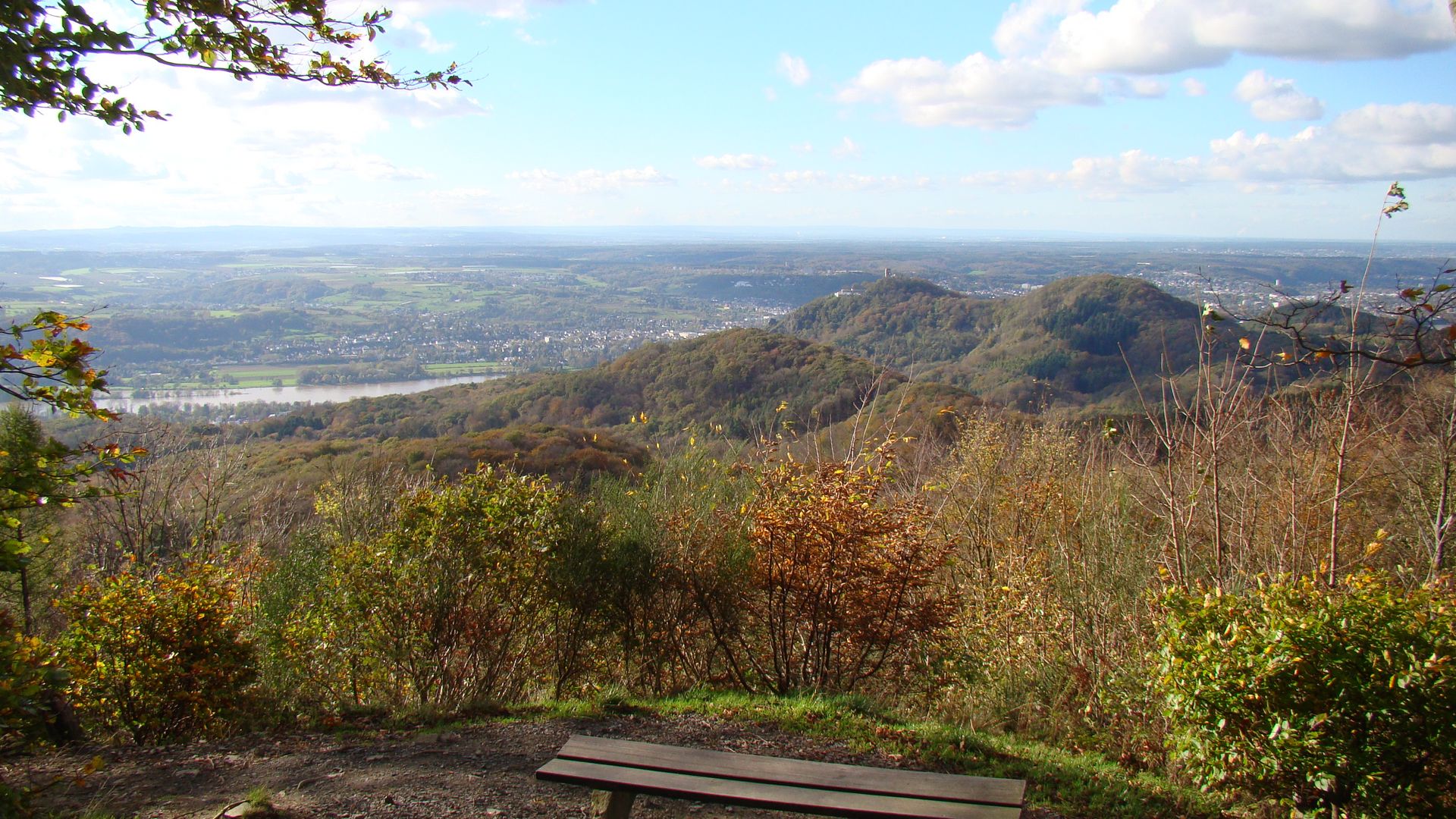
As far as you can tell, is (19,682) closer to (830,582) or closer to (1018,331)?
(830,582)

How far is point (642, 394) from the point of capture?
2175 inches

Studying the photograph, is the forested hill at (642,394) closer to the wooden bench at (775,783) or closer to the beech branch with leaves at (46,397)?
the wooden bench at (775,783)

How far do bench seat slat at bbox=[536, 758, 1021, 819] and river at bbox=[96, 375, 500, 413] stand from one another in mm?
55902

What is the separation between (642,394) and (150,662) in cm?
4955

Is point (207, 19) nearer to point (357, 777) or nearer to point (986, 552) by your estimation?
point (357, 777)

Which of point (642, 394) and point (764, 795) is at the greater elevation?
point (764, 795)

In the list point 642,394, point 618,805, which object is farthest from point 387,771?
point 642,394

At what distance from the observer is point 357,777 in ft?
15.8

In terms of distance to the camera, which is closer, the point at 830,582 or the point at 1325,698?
the point at 1325,698

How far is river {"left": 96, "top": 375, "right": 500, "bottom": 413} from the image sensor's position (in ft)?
180

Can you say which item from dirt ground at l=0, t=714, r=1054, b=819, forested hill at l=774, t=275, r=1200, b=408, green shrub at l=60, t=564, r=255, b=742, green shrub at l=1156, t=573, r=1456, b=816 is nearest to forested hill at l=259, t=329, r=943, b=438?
forested hill at l=774, t=275, r=1200, b=408

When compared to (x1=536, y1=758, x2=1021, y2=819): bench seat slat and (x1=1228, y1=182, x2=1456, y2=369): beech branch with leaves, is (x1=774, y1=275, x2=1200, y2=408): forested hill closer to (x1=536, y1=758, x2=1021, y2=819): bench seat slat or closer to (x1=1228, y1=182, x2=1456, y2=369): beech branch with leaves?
(x1=1228, y1=182, x2=1456, y2=369): beech branch with leaves

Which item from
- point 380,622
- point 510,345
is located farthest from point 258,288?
point 380,622

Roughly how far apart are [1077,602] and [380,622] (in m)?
6.03
